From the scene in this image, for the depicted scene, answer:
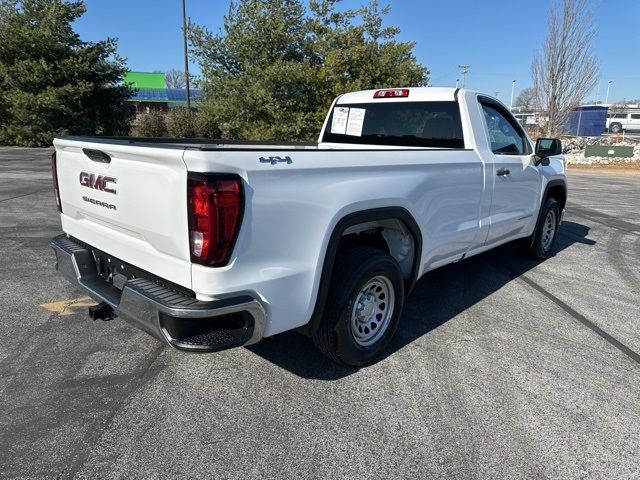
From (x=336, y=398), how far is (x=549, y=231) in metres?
4.55

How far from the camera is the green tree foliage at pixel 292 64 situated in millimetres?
17812

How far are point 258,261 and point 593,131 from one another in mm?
49358

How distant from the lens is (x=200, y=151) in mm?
2184

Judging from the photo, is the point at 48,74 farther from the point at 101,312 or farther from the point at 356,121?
the point at 101,312

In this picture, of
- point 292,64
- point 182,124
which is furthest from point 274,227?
point 182,124

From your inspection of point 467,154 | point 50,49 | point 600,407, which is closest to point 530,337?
point 600,407

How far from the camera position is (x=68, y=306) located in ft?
13.8

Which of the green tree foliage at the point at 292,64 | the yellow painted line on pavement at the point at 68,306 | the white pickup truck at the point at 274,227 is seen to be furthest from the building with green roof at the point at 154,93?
the white pickup truck at the point at 274,227

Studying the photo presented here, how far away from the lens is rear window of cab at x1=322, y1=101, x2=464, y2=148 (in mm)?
4375

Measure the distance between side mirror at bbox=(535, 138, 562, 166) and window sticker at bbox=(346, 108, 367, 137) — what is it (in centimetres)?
192

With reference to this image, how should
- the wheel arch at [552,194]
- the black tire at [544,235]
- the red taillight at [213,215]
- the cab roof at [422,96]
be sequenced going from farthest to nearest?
the black tire at [544,235]
the wheel arch at [552,194]
the cab roof at [422,96]
the red taillight at [213,215]

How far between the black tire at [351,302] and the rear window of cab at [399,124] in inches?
65.2

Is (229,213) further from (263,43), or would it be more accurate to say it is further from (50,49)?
(50,49)

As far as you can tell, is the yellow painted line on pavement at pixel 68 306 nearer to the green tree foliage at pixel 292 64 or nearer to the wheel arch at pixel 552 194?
the wheel arch at pixel 552 194
